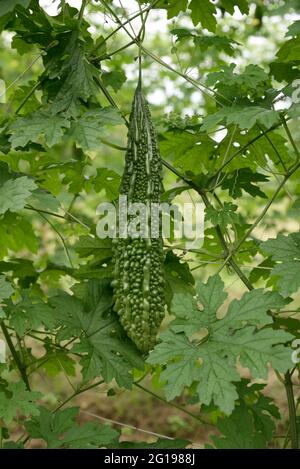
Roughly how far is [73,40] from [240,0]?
2.47 ft

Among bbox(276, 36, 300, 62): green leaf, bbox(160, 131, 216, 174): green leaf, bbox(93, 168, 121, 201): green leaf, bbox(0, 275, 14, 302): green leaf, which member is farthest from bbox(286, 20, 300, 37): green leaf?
bbox(0, 275, 14, 302): green leaf

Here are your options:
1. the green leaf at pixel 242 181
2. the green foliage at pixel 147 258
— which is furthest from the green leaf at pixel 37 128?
the green leaf at pixel 242 181

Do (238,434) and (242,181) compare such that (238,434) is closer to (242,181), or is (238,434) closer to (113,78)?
(242,181)

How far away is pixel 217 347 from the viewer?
187 centimetres

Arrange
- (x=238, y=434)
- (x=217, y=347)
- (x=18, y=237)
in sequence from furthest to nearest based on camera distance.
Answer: (x=18, y=237) < (x=238, y=434) < (x=217, y=347)

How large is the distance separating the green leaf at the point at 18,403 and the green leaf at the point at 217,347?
421mm

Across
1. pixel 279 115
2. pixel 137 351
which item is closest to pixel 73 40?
pixel 279 115

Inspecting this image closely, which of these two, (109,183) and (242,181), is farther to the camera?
(109,183)

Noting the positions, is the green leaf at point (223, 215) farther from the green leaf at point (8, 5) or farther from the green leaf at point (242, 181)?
the green leaf at point (8, 5)

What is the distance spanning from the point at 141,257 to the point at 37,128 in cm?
54

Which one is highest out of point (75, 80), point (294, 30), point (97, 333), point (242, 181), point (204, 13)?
point (204, 13)

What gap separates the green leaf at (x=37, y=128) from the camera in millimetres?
1991

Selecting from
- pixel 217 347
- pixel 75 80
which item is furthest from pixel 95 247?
pixel 217 347
